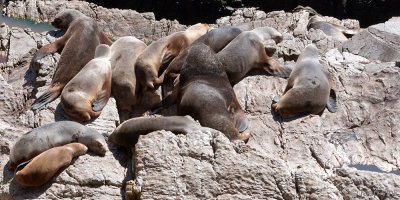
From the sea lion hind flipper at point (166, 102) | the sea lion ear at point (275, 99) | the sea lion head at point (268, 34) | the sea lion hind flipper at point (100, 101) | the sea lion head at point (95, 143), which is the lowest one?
the sea lion hind flipper at point (166, 102)

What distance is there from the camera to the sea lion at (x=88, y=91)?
257 inches

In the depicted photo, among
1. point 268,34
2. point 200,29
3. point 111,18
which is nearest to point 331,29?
point 268,34

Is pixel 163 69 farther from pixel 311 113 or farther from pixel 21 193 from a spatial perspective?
pixel 21 193

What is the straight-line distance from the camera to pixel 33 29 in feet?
30.6

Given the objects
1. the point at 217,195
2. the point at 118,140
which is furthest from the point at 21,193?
the point at 217,195

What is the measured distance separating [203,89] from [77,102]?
4.68 ft

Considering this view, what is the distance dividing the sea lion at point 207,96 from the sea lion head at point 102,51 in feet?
3.38

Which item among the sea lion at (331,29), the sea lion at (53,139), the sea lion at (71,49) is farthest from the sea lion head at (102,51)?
the sea lion at (331,29)

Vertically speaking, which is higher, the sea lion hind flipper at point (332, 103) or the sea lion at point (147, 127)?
the sea lion at point (147, 127)

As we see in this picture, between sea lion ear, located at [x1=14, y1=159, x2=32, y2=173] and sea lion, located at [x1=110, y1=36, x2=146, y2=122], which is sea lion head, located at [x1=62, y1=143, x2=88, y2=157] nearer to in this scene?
sea lion ear, located at [x1=14, y1=159, x2=32, y2=173]

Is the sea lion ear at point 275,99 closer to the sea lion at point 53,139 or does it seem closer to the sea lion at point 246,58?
the sea lion at point 246,58

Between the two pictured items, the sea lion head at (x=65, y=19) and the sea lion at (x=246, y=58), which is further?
the sea lion head at (x=65, y=19)

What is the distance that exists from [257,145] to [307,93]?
91 cm

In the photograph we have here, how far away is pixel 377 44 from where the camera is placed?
825 centimetres
